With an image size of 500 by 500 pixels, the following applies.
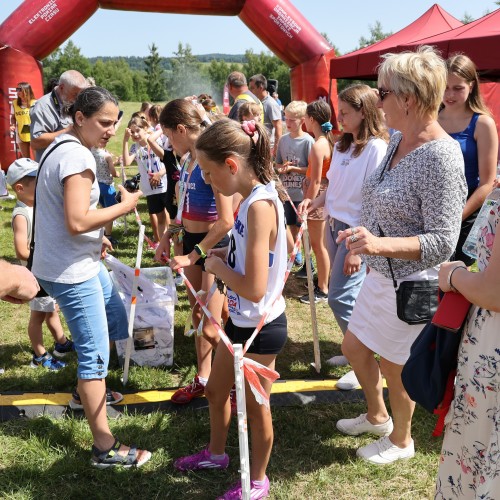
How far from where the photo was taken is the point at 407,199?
2188 mm

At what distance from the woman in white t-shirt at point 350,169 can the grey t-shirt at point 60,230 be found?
5.05 ft

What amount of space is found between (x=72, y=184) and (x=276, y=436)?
1.82 m

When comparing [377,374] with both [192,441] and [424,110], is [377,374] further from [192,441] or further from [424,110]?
[424,110]

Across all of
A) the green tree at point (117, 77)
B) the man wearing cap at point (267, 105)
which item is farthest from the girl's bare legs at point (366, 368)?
the green tree at point (117, 77)

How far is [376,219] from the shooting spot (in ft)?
7.68

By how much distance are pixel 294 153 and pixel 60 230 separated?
381 centimetres

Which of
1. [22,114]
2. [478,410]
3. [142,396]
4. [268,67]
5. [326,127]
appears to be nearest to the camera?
[478,410]

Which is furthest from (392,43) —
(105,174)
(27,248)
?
(27,248)

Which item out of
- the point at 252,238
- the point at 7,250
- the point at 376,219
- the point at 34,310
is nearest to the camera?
the point at 252,238

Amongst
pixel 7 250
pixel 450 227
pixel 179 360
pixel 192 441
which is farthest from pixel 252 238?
pixel 7 250

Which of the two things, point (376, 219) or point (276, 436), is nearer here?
point (376, 219)

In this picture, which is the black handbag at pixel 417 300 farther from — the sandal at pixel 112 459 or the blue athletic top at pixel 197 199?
the sandal at pixel 112 459

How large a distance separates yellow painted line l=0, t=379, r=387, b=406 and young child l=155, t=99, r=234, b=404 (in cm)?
19

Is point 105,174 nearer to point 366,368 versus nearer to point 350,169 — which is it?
point 350,169
